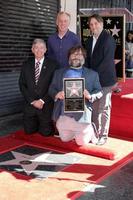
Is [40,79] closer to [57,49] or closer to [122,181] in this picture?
[57,49]

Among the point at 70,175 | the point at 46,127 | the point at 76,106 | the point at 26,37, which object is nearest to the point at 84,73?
the point at 76,106

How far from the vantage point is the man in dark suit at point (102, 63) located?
4648mm

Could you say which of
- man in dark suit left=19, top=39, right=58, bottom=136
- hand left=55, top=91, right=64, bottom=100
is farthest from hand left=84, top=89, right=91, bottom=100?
man in dark suit left=19, top=39, right=58, bottom=136

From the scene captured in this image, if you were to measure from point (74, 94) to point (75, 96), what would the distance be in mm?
27

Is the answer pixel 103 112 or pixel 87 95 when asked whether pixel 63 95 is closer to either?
pixel 87 95

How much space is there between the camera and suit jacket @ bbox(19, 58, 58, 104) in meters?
4.84

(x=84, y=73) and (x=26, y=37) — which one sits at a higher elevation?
(x=26, y=37)

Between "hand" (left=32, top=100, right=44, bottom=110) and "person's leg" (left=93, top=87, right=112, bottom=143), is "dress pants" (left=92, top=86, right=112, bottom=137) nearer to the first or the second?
"person's leg" (left=93, top=87, right=112, bottom=143)

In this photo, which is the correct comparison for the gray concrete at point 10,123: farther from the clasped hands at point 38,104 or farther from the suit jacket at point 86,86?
the suit jacket at point 86,86

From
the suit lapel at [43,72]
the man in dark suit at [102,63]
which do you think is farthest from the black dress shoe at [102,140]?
the suit lapel at [43,72]

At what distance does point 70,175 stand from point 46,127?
1.30m

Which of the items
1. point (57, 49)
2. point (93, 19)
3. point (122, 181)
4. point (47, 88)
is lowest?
point (122, 181)

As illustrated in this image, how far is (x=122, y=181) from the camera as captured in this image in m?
3.70

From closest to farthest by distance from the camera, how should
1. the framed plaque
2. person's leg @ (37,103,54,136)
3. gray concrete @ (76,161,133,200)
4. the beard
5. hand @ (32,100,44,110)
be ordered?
gray concrete @ (76,161,133,200) → the framed plaque → the beard → hand @ (32,100,44,110) → person's leg @ (37,103,54,136)
